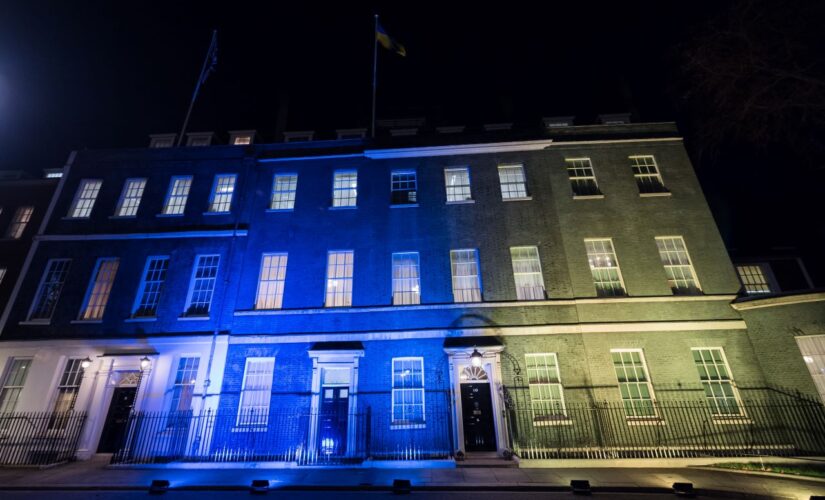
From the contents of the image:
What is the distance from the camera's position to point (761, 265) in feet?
61.5

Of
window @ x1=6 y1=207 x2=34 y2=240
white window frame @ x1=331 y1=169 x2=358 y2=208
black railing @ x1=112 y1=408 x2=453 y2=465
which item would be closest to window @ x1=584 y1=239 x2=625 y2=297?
black railing @ x1=112 y1=408 x2=453 y2=465

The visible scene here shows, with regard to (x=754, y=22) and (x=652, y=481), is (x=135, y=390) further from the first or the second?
(x=754, y=22)

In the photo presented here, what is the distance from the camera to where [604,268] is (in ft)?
50.1

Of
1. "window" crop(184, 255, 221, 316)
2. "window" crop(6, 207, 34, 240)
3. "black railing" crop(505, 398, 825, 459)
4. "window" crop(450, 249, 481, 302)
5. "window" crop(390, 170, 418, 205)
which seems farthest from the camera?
"window" crop(6, 207, 34, 240)

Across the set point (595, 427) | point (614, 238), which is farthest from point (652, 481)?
point (614, 238)

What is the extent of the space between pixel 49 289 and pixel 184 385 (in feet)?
29.0

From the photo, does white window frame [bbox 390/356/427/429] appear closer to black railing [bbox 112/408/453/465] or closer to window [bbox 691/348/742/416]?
black railing [bbox 112/408/453/465]

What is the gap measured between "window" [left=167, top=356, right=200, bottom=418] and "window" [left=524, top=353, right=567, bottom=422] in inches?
544

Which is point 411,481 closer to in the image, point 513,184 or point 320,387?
point 320,387

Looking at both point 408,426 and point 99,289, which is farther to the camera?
point 99,289

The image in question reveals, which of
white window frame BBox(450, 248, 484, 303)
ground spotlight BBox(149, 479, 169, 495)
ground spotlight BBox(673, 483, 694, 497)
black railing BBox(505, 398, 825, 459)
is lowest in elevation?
ground spotlight BBox(673, 483, 694, 497)

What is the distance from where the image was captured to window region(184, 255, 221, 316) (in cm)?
1564

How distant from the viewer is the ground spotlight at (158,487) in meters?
9.55

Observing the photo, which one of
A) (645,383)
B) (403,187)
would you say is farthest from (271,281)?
(645,383)
